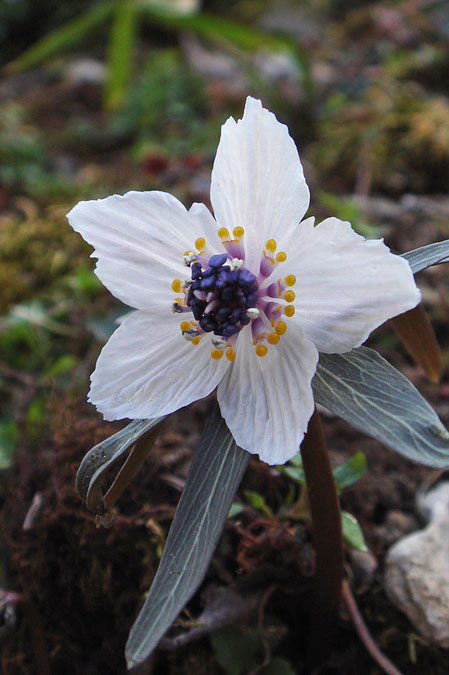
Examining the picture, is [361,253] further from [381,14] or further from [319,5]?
[319,5]

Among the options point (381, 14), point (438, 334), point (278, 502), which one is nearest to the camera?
point (278, 502)

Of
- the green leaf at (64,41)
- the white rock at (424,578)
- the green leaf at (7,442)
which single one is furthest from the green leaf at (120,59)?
the white rock at (424,578)

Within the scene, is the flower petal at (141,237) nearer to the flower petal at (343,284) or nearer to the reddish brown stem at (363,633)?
the flower petal at (343,284)

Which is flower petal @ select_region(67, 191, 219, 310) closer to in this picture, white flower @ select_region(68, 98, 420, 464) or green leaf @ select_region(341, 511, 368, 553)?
white flower @ select_region(68, 98, 420, 464)

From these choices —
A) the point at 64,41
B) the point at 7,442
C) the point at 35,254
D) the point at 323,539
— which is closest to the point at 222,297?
the point at 323,539

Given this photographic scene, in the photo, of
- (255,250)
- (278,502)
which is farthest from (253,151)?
(278,502)
